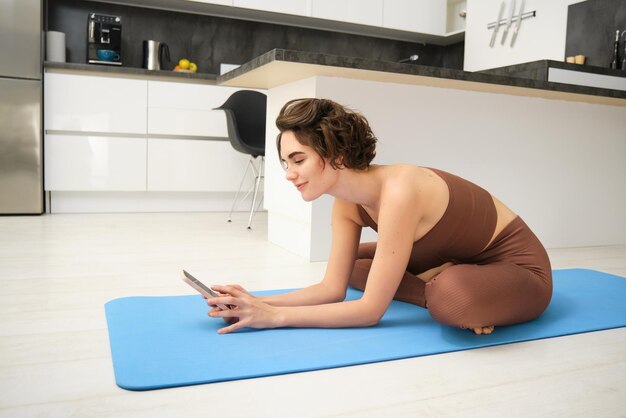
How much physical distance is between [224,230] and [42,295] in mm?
1860

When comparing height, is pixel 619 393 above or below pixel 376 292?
below

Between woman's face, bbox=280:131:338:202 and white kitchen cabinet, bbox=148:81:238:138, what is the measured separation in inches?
130

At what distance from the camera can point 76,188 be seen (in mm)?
4453

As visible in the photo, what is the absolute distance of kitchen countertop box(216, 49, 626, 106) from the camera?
101 inches

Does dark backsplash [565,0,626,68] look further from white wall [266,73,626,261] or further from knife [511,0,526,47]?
white wall [266,73,626,261]

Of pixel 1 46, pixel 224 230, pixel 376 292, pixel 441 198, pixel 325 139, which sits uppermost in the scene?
pixel 1 46

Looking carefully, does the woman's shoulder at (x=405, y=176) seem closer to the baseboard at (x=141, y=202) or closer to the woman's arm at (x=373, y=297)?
the woman's arm at (x=373, y=297)

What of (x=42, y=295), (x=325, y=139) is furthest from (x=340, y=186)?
(x=42, y=295)

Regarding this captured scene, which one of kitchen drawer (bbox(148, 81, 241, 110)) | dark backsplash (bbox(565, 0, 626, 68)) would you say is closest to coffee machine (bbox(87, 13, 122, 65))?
kitchen drawer (bbox(148, 81, 241, 110))

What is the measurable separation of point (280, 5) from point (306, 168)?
13.2 feet

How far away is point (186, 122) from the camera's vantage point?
4.71 metres

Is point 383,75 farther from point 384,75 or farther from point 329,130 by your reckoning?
point 329,130

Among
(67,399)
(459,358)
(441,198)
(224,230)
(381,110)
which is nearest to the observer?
(67,399)

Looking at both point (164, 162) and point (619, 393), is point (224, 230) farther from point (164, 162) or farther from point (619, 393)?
point (619, 393)
